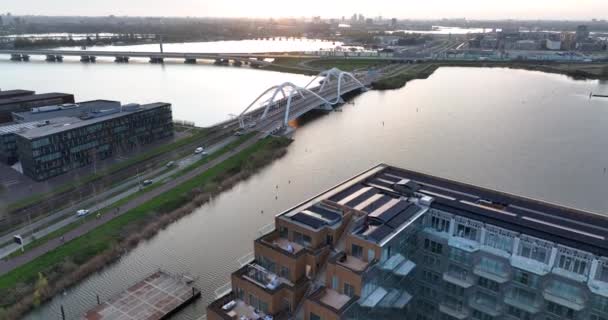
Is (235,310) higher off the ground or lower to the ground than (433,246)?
lower

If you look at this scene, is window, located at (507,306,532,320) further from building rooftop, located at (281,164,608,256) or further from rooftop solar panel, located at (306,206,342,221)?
rooftop solar panel, located at (306,206,342,221)

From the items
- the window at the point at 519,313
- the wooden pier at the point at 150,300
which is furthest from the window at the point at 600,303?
the wooden pier at the point at 150,300

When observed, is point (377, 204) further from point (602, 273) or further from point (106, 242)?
point (106, 242)

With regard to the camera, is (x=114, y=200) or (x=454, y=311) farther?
(x=114, y=200)

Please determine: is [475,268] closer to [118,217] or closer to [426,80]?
[118,217]

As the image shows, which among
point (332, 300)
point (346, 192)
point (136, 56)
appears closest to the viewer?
point (332, 300)

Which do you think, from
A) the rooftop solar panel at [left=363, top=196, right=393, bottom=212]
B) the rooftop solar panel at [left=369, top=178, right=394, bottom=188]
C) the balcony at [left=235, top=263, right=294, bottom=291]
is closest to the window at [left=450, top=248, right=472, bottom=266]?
the rooftop solar panel at [left=363, top=196, right=393, bottom=212]

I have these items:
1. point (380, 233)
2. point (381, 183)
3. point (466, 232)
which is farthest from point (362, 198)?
point (466, 232)
